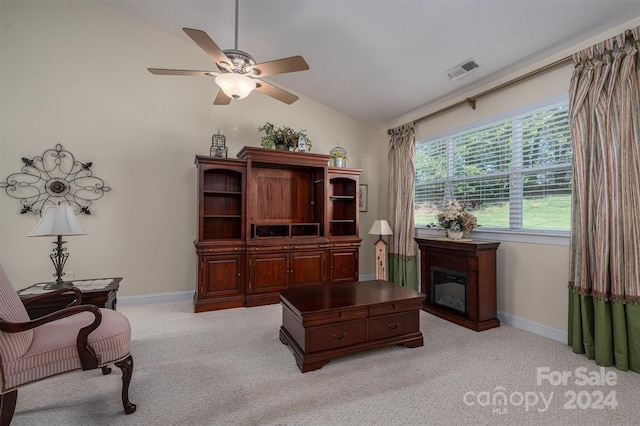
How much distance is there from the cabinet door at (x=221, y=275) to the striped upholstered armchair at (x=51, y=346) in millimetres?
1797

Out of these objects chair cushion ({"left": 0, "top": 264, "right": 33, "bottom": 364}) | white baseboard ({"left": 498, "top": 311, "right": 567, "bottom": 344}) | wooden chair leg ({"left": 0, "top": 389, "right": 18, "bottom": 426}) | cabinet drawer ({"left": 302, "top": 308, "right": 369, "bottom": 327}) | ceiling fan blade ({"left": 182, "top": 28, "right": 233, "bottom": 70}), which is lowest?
white baseboard ({"left": 498, "top": 311, "right": 567, "bottom": 344})

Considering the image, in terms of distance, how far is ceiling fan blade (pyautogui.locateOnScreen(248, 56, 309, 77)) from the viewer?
2178 mm

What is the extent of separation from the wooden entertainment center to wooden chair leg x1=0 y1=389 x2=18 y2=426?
213cm

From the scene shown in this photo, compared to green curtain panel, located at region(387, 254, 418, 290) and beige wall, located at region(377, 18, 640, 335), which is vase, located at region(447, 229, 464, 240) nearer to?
beige wall, located at region(377, 18, 640, 335)

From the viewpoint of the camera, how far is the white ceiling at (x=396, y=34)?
2529mm

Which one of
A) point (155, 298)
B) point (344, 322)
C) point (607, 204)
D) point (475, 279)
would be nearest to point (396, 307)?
point (344, 322)

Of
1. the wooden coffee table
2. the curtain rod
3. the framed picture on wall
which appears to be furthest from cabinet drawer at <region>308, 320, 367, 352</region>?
the framed picture on wall

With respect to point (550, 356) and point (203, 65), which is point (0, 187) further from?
point (550, 356)

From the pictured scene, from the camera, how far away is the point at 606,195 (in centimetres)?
238

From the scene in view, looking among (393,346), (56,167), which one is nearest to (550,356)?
(393,346)

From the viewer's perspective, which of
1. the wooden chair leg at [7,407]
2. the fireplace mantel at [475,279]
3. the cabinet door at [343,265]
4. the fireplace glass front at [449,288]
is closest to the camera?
the wooden chair leg at [7,407]

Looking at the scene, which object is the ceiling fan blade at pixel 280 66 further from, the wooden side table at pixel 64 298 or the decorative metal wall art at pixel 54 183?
the decorative metal wall art at pixel 54 183

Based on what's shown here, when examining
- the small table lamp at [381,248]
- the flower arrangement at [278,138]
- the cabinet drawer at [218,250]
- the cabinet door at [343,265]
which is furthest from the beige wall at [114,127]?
the small table lamp at [381,248]

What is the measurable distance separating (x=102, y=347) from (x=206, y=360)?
2.97 ft
